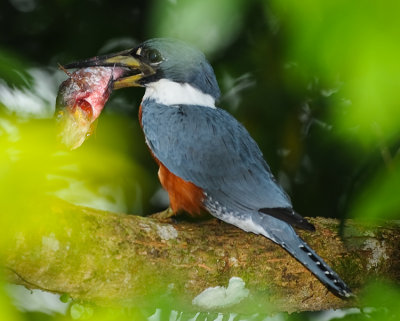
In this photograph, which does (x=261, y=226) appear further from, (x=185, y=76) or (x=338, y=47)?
(x=338, y=47)

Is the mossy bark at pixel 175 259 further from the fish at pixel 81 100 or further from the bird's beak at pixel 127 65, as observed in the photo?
the bird's beak at pixel 127 65

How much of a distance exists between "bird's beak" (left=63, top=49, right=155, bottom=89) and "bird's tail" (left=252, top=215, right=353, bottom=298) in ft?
2.74

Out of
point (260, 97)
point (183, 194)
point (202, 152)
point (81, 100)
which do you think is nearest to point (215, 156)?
point (202, 152)

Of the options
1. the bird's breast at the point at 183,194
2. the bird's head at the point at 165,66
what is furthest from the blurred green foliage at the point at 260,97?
the bird's head at the point at 165,66

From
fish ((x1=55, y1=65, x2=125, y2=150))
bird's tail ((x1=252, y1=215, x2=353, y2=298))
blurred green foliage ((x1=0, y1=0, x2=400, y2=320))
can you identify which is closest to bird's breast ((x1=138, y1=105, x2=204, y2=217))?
blurred green foliage ((x1=0, y1=0, x2=400, y2=320))

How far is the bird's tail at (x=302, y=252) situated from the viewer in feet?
6.67

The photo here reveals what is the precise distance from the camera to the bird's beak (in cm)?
248

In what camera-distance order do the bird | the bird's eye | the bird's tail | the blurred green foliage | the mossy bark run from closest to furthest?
the blurred green foliage, the mossy bark, the bird's tail, the bird, the bird's eye

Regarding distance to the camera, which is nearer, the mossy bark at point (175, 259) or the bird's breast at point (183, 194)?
the mossy bark at point (175, 259)

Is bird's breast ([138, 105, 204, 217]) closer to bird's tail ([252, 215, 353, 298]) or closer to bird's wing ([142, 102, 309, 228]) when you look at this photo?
bird's wing ([142, 102, 309, 228])

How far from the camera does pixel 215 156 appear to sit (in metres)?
2.35

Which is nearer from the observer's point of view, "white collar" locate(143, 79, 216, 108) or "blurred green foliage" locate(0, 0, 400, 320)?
"blurred green foliage" locate(0, 0, 400, 320)

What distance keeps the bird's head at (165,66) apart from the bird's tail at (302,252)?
0.76m

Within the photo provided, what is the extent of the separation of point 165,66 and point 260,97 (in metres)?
1.00
